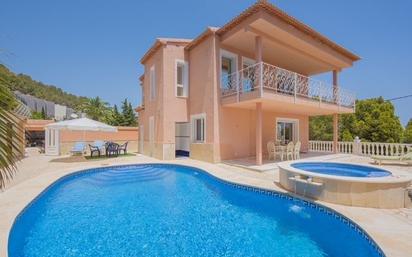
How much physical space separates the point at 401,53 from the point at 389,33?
25.1ft

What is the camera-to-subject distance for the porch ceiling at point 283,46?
412 inches

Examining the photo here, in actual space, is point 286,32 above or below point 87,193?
above

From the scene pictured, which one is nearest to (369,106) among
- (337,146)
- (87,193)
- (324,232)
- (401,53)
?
(401,53)

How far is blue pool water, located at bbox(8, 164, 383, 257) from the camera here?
4.21 m

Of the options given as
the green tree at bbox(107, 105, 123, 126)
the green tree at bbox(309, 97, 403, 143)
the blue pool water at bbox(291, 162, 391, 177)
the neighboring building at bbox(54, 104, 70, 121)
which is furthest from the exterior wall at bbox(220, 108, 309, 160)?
the neighboring building at bbox(54, 104, 70, 121)

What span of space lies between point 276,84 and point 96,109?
35962 millimetres

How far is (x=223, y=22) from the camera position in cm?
1194

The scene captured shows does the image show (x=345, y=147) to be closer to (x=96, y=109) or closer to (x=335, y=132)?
(x=335, y=132)

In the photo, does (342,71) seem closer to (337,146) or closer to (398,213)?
(337,146)

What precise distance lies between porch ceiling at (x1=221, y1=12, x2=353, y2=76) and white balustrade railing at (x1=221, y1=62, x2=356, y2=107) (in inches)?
56.6

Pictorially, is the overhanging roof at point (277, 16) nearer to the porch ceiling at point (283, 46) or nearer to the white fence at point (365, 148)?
the porch ceiling at point (283, 46)

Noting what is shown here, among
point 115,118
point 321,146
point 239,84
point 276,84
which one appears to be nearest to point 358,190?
point 276,84

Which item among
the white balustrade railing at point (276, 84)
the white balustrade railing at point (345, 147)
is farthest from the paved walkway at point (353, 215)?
the white balustrade railing at point (345, 147)

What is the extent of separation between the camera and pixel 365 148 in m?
16.5
